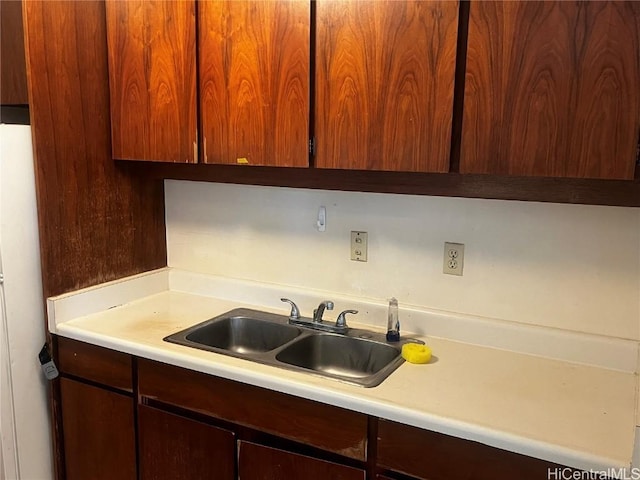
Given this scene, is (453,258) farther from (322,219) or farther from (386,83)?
(386,83)

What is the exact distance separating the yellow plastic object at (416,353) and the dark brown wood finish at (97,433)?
96 centimetres

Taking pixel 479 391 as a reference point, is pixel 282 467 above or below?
below

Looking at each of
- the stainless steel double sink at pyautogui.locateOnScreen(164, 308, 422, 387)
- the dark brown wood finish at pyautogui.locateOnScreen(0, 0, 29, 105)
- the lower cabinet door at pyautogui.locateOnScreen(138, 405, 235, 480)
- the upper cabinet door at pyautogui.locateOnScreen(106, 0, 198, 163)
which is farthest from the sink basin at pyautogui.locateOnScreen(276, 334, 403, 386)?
the dark brown wood finish at pyautogui.locateOnScreen(0, 0, 29, 105)

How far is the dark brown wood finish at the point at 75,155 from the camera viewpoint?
6.12ft

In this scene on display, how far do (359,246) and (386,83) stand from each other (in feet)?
2.19

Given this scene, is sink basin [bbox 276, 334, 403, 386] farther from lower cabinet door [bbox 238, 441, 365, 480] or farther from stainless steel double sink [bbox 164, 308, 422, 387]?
lower cabinet door [bbox 238, 441, 365, 480]

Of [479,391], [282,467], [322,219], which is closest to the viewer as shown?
[479,391]

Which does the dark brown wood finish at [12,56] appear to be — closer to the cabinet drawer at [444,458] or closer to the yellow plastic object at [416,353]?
the yellow plastic object at [416,353]

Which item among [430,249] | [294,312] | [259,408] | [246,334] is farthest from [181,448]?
[430,249]

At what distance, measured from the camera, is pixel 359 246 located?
6.63ft

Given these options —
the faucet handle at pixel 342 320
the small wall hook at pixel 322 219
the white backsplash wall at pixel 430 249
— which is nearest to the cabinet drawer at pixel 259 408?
the faucet handle at pixel 342 320

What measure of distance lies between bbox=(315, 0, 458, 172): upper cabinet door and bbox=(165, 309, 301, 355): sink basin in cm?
70

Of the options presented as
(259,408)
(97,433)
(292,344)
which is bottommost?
(97,433)

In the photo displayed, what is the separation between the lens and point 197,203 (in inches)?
93.0
